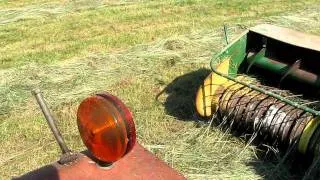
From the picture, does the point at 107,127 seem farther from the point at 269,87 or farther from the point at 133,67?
the point at 133,67

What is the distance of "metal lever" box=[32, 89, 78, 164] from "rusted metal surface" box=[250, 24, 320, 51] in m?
2.90

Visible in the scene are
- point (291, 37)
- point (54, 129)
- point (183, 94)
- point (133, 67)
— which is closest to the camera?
point (54, 129)

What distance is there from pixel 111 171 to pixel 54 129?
36 cm

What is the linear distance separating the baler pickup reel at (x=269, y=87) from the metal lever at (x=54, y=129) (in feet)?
6.89

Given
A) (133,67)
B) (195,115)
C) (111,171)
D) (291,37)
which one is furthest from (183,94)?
(111,171)

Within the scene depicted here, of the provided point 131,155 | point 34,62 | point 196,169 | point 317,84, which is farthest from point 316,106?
point 34,62

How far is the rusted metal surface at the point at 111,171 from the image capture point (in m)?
1.95

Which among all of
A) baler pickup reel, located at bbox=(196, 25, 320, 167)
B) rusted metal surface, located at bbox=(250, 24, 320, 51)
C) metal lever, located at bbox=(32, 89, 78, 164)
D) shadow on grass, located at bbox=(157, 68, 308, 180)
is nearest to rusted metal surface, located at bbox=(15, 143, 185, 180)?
metal lever, located at bbox=(32, 89, 78, 164)

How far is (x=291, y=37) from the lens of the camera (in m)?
4.50

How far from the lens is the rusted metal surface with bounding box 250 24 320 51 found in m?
4.32

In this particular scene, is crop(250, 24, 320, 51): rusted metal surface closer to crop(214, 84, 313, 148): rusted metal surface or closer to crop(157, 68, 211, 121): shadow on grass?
crop(214, 84, 313, 148): rusted metal surface

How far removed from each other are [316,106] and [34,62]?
4.11 m

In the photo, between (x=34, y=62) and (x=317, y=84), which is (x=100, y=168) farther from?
(x=34, y=62)

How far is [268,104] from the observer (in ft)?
13.6
